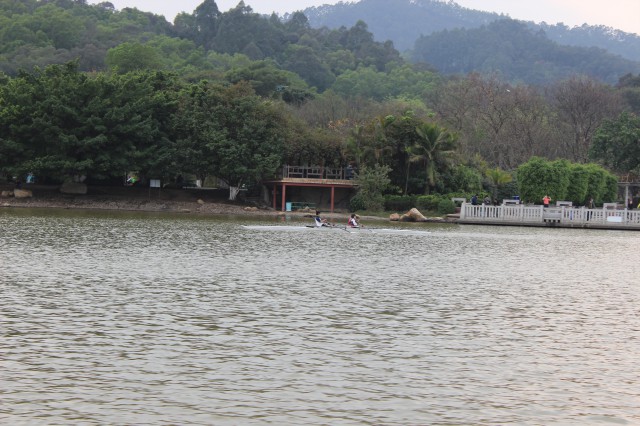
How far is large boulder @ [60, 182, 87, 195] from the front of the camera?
214 feet

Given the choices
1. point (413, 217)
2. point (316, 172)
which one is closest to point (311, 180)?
point (316, 172)

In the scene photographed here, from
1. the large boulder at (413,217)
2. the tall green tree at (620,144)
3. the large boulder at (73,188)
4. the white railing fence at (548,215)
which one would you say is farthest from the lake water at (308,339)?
the tall green tree at (620,144)

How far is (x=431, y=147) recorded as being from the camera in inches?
2534

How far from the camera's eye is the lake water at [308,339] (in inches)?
449

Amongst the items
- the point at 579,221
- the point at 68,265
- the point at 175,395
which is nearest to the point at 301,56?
the point at 579,221

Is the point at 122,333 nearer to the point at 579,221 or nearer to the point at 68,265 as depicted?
the point at 68,265

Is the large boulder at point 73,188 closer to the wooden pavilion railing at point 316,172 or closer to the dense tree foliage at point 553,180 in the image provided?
the wooden pavilion railing at point 316,172

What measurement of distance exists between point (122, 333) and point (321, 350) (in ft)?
12.5

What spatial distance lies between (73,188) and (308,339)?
2113 inches

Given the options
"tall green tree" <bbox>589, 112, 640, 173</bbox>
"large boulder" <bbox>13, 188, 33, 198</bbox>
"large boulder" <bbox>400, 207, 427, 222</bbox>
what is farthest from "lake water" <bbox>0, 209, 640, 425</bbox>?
"tall green tree" <bbox>589, 112, 640, 173</bbox>

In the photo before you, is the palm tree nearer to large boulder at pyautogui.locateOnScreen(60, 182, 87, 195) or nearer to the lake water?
large boulder at pyautogui.locateOnScreen(60, 182, 87, 195)

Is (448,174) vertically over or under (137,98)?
under

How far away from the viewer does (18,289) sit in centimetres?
2012

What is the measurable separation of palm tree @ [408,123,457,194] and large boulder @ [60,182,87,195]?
25962 millimetres
